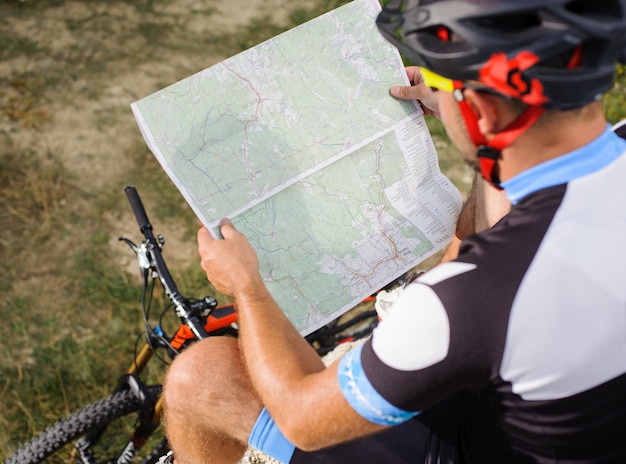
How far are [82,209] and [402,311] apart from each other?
3264 mm

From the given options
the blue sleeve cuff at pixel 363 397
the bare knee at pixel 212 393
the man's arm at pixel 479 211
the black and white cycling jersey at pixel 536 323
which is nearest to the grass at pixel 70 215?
the bare knee at pixel 212 393

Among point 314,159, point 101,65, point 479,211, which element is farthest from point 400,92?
point 101,65

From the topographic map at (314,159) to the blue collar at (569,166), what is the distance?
807 mm

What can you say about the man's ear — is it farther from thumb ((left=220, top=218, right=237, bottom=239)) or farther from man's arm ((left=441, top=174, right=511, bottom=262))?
thumb ((left=220, top=218, right=237, bottom=239))

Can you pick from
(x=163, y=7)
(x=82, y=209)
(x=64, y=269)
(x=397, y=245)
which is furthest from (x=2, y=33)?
(x=397, y=245)

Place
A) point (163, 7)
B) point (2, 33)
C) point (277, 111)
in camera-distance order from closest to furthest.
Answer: point (277, 111) → point (2, 33) → point (163, 7)

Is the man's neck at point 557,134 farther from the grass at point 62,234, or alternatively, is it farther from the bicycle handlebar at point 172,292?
the grass at point 62,234

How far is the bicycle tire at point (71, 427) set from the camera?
8.12 ft

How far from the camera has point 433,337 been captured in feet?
4.28

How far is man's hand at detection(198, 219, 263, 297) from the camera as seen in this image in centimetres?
187

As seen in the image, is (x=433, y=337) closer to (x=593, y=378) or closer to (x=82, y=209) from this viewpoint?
(x=593, y=378)

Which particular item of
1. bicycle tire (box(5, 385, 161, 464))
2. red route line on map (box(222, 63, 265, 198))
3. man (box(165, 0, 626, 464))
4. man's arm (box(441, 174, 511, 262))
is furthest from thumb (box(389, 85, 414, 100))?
bicycle tire (box(5, 385, 161, 464))

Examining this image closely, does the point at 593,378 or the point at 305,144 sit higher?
the point at 305,144

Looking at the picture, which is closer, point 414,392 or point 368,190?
point 414,392
